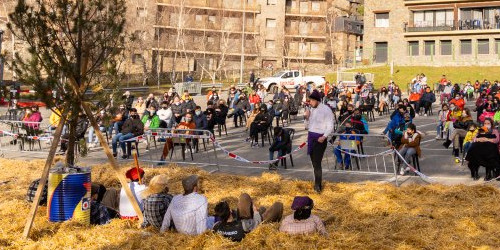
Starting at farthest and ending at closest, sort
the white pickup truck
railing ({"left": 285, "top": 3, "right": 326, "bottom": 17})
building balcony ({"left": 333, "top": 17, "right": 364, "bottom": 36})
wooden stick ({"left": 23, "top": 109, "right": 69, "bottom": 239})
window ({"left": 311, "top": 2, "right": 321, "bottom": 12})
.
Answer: window ({"left": 311, "top": 2, "right": 321, "bottom": 12}) → building balcony ({"left": 333, "top": 17, "right": 364, "bottom": 36}) → railing ({"left": 285, "top": 3, "right": 326, "bottom": 17}) → the white pickup truck → wooden stick ({"left": 23, "top": 109, "right": 69, "bottom": 239})

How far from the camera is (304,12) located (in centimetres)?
9231

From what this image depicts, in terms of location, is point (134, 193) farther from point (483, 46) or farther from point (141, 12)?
point (141, 12)

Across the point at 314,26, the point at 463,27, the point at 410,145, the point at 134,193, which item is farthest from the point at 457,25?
the point at 134,193

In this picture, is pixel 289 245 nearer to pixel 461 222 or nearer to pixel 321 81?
pixel 461 222

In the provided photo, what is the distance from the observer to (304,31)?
299ft

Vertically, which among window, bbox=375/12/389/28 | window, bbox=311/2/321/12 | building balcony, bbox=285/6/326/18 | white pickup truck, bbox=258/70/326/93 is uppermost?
window, bbox=311/2/321/12

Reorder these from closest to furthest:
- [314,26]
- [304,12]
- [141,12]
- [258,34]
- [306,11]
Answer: [141,12]
[258,34]
[304,12]
[306,11]
[314,26]

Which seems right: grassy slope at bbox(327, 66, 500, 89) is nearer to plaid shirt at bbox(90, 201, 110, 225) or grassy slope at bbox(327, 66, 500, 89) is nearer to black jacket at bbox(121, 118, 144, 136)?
black jacket at bbox(121, 118, 144, 136)

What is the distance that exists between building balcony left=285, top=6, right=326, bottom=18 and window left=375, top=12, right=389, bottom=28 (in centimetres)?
1160

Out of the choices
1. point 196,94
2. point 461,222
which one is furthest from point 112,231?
point 196,94

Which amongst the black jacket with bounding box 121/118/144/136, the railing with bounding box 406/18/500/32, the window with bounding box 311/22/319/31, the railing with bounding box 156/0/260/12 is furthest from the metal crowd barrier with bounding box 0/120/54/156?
the window with bounding box 311/22/319/31

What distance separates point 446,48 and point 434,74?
30.4 ft

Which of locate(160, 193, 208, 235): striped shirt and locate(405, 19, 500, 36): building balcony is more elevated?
locate(405, 19, 500, 36): building balcony

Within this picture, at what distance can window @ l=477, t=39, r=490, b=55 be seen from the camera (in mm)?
73188
